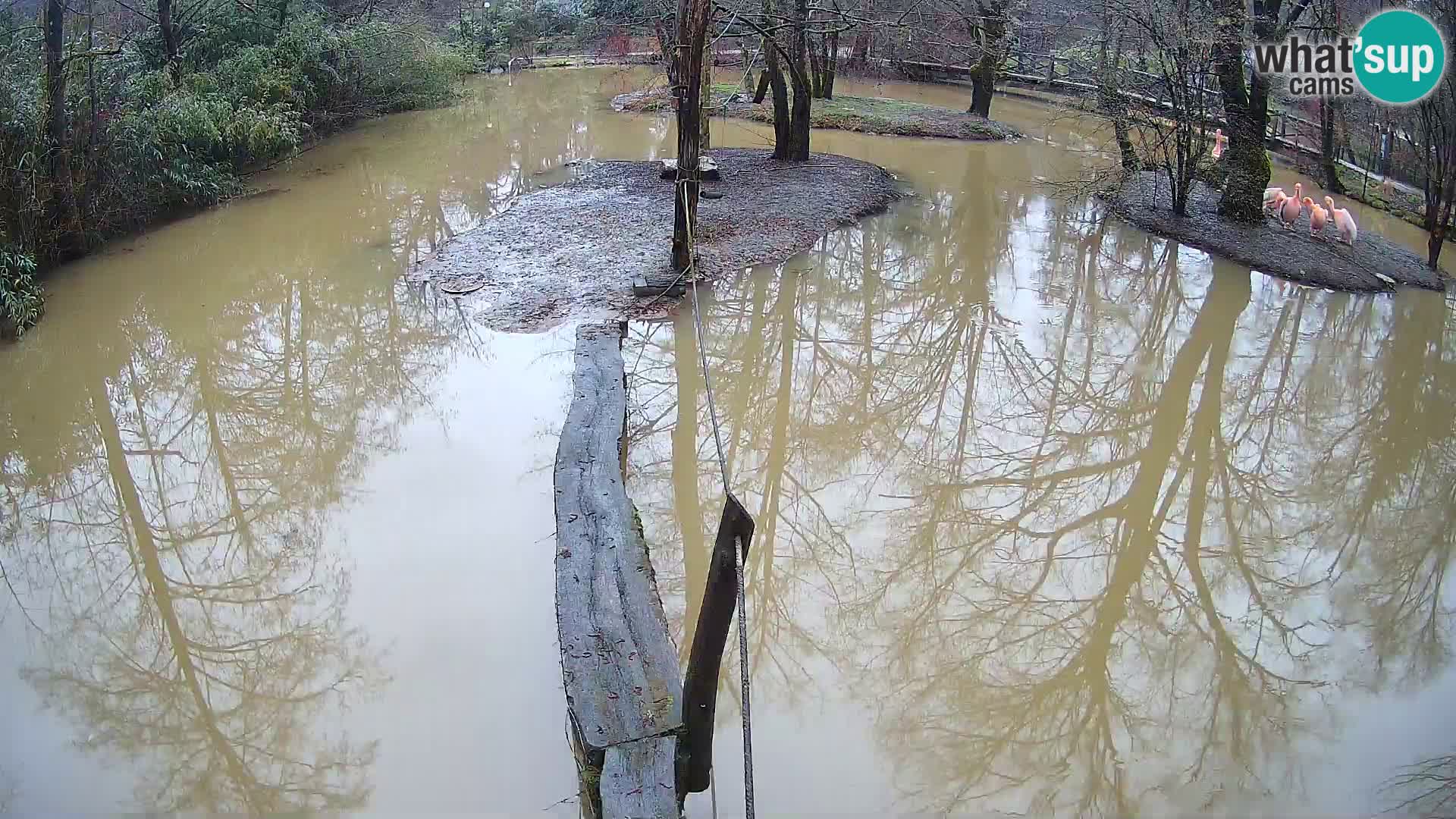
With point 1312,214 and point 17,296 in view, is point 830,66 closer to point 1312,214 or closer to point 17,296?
point 1312,214

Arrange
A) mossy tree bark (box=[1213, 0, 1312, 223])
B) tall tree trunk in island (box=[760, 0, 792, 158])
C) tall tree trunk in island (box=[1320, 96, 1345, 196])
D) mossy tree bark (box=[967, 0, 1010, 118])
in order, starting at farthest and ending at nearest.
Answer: mossy tree bark (box=[967, 0, 1010, 118])
tall tree trunk in island (box=[760, 0, 792, 158])
tall tree trunk in island (box=[1320, 96, 1345, 196])
mossy tree bark (box=[1213, 0, 1312, 223])

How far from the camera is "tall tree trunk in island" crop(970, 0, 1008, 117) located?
14713 millimetres

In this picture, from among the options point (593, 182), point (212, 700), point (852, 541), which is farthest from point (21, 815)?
point (593, 182)

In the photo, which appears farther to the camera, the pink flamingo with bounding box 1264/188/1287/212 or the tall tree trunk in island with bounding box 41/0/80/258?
the pink flamingo with bounding box 1264/188/1287/212

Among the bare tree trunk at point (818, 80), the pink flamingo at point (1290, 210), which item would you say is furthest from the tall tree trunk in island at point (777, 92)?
A: the pink flamingo at point (1290, 210)

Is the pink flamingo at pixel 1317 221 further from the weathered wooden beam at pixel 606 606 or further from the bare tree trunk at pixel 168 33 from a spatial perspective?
the bare tree trunk at pixel 168 33

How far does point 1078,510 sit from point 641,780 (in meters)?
3.56

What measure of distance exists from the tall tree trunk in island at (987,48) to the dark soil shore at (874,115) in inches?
14.1

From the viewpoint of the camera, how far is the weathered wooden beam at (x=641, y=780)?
2812 millimetres

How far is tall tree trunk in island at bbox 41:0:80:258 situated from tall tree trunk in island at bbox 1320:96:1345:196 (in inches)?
534

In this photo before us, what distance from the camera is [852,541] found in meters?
→ 5.23

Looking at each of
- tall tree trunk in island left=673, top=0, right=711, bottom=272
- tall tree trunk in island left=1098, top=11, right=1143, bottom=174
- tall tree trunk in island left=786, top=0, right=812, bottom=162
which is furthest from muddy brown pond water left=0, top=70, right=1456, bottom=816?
tall tree trunk in island left=786, top=0, right=812, bottom=162

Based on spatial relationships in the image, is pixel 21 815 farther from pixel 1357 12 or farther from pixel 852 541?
pixel 1357 12

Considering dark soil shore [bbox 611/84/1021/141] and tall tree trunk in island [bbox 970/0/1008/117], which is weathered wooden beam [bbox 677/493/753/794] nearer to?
tall tree trunk in island [bbox 970/0/1008/117]
